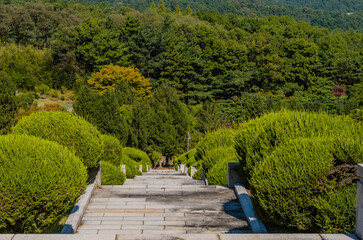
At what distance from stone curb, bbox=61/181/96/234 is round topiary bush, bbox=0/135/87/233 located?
434mm

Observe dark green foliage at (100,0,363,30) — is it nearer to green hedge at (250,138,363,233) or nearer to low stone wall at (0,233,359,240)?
green hedge at (250,138,363,233)

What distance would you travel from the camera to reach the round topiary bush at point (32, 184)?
16.8 ft

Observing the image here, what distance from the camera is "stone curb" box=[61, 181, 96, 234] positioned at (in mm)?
5974

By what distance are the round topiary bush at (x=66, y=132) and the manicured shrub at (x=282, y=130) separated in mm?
3010

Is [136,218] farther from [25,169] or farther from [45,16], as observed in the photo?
[45,16]

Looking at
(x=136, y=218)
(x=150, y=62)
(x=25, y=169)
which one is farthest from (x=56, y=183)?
(x=150, y=62)

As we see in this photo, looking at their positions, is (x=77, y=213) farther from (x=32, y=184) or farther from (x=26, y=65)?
(x=26, y=65)

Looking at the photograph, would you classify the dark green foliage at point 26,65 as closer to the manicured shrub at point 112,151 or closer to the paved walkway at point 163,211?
the manicured shrub at point 112,151

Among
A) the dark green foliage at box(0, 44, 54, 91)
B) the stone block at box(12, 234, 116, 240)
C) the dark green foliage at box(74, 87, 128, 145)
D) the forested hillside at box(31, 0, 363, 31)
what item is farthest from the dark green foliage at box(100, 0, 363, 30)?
the stone block at box(12, 234, 116, 240)

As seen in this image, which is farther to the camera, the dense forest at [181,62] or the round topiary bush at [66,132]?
the dense forest at [181,62]

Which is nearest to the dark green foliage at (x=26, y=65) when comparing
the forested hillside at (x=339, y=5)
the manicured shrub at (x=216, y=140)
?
the manicured shrub at (x=216, y=140)

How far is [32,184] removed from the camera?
5176 mm

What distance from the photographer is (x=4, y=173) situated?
5.15 m

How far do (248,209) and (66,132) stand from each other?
3.89 m
